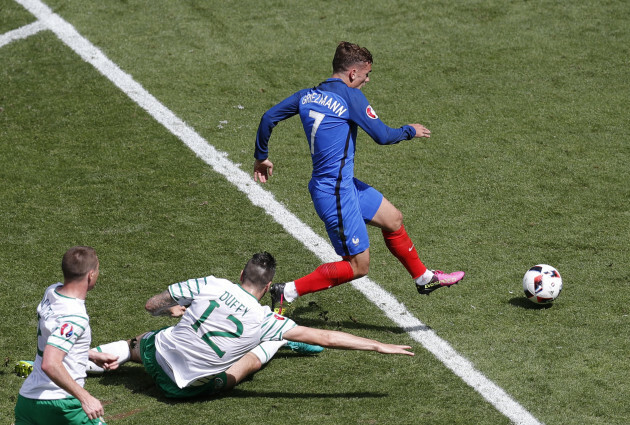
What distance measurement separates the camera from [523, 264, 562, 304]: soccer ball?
743 centimetres

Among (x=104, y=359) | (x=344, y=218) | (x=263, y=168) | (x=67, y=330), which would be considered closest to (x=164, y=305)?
(x=104, y=359)

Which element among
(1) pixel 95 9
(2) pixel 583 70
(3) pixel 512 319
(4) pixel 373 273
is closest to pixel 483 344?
(3) pixel 512 319

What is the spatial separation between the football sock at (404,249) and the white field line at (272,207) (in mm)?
463

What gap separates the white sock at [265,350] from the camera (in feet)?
21.9

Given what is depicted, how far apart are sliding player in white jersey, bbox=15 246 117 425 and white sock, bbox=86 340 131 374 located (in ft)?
4.05

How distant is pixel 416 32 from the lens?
1287 centimetres

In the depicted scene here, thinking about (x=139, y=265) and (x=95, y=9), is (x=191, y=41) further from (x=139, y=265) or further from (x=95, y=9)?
(x=139, y=265)

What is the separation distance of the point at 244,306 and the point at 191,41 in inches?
297

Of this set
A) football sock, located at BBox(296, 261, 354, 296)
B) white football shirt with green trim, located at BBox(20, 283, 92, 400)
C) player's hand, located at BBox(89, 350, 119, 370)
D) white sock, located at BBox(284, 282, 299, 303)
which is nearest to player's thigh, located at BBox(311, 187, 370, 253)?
football sock, located at BBox(296, 261, 354, 296)

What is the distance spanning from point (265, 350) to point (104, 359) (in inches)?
52.3

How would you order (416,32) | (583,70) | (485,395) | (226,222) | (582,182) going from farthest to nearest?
(416,32), (583,70), (582,182), (226,222), (485,395)

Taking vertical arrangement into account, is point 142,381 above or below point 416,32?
below

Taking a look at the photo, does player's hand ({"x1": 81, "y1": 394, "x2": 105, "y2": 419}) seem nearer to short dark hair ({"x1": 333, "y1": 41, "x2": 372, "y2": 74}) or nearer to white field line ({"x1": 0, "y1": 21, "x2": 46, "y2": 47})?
short dark hair ({"x1": 333, "y1": 41, "x2": 372, "y2": 74})

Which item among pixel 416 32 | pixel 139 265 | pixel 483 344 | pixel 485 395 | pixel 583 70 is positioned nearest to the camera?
pixel 485 395
